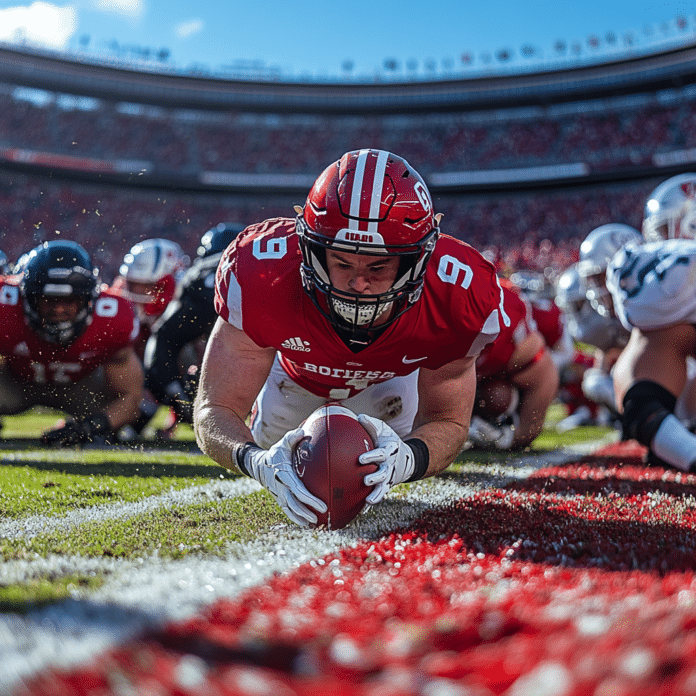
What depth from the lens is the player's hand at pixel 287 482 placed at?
1915 mm

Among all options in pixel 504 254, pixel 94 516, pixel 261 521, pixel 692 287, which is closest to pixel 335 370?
pixel 261 521

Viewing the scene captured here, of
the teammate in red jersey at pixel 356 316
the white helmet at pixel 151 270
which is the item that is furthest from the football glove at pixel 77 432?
the teammate in red jersey at pixel 356 316

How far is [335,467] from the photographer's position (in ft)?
6.32

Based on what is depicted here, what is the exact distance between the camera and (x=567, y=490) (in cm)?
278

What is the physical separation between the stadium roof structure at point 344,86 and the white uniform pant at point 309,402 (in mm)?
23328

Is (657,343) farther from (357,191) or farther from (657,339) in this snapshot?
(357,191)

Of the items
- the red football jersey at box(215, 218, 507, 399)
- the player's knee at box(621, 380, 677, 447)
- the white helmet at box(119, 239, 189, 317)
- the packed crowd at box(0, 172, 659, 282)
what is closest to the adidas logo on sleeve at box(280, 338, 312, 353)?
the red football jersey at box(215, 218, 507, 399)

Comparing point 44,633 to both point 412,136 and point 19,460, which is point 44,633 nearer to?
point 19,460

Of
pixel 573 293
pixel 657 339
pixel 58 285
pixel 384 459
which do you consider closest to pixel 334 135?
pixel 573 293

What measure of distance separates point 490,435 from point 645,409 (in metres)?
1.74

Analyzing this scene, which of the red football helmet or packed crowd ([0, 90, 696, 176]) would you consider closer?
the red football helmet

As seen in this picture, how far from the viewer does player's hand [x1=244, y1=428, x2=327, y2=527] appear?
1.92m

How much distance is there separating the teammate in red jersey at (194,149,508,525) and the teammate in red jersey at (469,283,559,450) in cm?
171

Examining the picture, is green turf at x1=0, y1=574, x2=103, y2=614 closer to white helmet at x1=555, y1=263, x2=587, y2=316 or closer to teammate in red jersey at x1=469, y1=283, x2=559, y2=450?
teammate in red jersey at x1=469, y1=283, x2=559, y2=450
